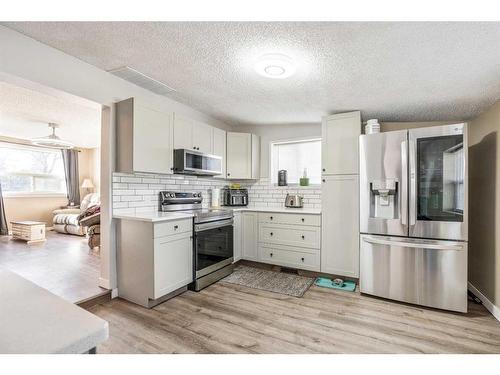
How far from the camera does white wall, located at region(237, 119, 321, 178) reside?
13.3 ft

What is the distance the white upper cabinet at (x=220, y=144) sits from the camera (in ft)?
12.2

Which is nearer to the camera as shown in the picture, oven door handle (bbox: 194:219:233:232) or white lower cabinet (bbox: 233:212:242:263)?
oven door handle (bbox: 194:219:233:232)

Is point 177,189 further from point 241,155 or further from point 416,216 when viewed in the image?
point 416,216

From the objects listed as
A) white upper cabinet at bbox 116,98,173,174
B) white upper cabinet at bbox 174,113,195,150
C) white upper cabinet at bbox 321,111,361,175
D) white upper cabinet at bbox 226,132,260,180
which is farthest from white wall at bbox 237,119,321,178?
white upper cabinet at bbox 116,98,173,174

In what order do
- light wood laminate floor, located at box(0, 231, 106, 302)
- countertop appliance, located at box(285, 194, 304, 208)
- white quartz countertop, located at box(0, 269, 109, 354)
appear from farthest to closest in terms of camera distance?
countertop appliance, located at box(285, 194, 304, 208), light wood laminate floor, located at box(0, 231, 106, 302), white quartz countertop, located at box(0, 269, 109, 354)

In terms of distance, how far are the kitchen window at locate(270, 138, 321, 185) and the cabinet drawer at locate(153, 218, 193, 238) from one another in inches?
74.5

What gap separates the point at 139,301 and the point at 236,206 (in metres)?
2.06

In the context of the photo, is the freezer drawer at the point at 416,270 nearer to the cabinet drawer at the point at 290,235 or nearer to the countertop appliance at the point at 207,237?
the cabinet drawer at the point at 290,235

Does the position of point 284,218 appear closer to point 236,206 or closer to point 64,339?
point 236,206

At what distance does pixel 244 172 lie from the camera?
4.14 metres

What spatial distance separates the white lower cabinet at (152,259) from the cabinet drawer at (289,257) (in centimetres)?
125

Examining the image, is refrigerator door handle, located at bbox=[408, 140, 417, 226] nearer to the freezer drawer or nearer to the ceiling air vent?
the freezer drawer

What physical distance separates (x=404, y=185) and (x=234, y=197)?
2398 mm
